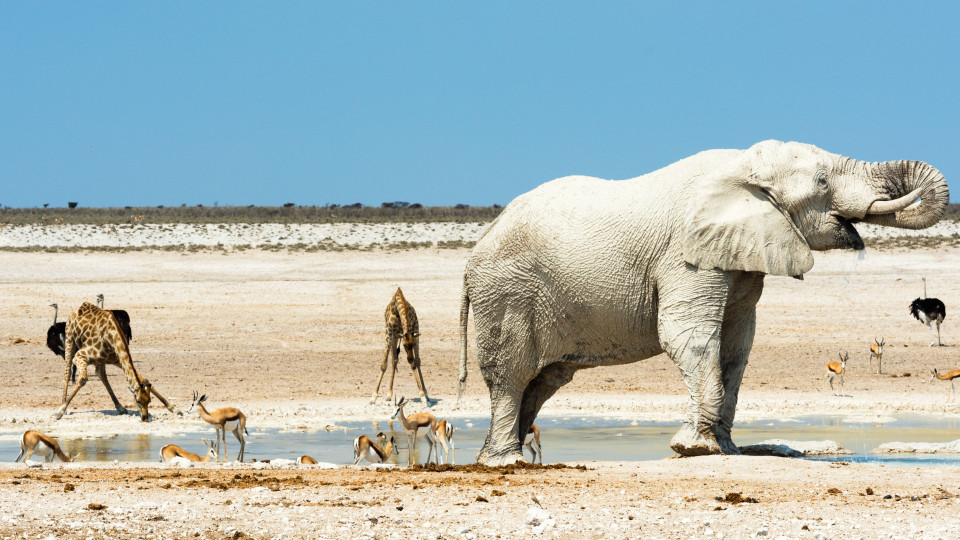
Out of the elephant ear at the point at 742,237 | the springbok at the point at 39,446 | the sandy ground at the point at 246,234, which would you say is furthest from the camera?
the sandy ground at the point at 246,234

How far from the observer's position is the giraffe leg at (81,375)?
51.5 feet

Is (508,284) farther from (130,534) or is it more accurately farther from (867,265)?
(867,265)

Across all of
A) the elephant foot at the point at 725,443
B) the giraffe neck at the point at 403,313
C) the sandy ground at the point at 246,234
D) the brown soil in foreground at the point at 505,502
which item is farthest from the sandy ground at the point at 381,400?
the sandy ground at the point at 246,234

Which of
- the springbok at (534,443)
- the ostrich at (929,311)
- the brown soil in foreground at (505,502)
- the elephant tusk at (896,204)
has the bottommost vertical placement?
the springbok at (534,443)

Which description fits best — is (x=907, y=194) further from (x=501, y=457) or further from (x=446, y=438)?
(x=446, y=438)

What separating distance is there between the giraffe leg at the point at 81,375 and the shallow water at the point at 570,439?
1.40 m

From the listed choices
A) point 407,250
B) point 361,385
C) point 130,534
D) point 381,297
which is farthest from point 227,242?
point 130,534

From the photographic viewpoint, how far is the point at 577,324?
1019 cm

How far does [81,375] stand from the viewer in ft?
52.7

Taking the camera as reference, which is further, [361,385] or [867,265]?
[867,265]

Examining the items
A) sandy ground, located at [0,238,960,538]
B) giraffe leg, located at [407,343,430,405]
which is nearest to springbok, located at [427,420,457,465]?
sandy ground, located at [0,238,960,538]

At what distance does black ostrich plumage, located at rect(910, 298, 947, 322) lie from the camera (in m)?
23.4

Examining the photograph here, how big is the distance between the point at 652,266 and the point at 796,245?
3.54 feet

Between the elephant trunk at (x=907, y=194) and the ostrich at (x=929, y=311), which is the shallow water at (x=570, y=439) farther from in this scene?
the ostrich at (x=929, y=311)
